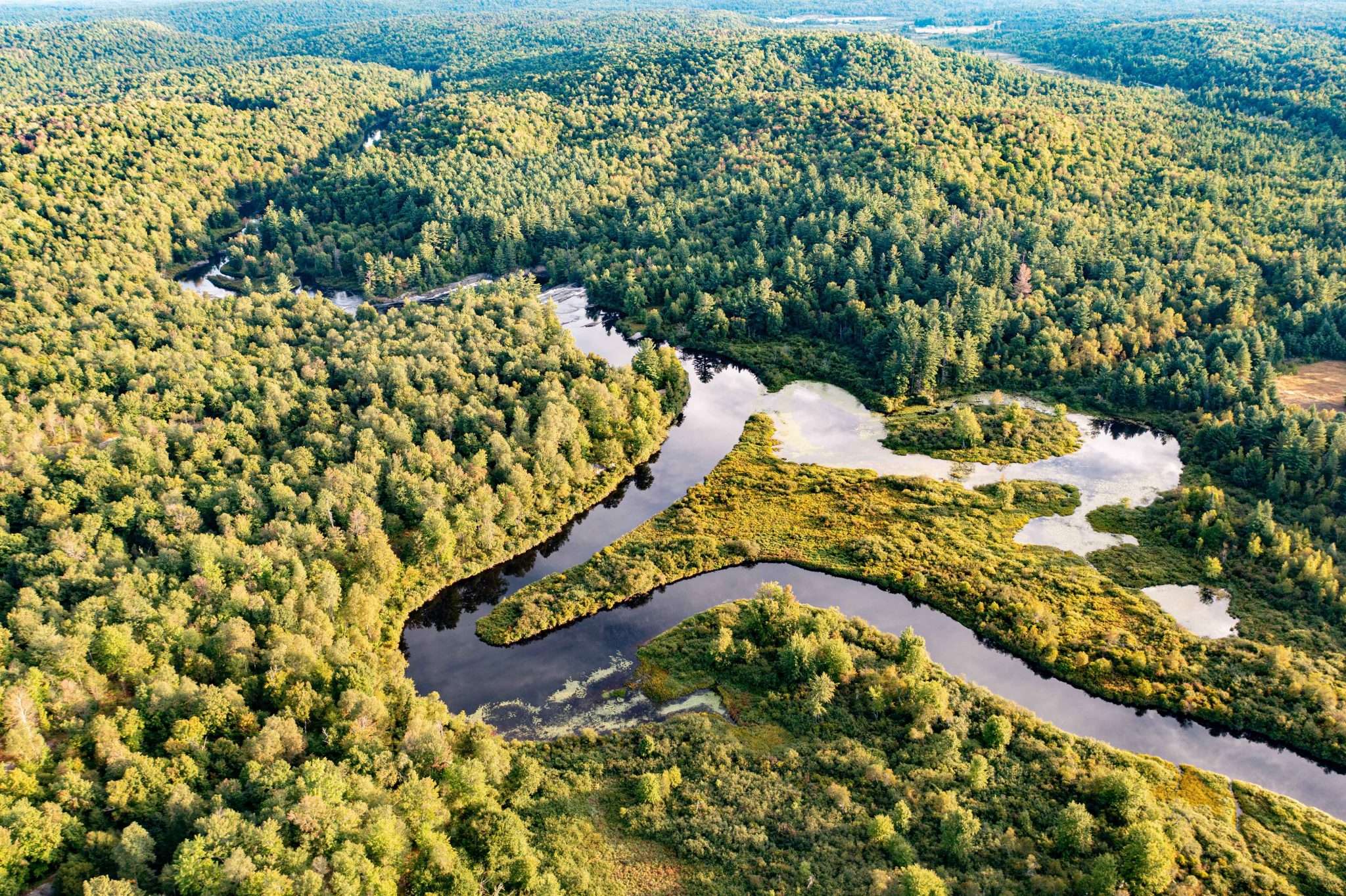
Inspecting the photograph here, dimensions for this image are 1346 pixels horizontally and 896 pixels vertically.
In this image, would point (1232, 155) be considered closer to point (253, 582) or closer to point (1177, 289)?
point (1177, 289)

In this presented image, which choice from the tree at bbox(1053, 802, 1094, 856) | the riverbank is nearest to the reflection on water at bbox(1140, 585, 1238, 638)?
the riverbank

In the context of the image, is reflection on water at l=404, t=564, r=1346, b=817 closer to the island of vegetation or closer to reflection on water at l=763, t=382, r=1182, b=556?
reflection on water at l=763, t=382, r=1182, b=556

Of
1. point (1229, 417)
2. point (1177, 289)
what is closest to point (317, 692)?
point (1229, 417)

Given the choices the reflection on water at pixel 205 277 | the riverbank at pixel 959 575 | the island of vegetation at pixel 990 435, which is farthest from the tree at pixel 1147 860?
the reflection on water at pixel 205 277

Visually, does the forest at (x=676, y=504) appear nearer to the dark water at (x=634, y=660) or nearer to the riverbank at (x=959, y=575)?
the riverbank at (x=959, y=575)

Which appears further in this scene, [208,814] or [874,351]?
[874,351]

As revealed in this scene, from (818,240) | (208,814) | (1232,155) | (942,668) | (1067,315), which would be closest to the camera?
(208,814)
